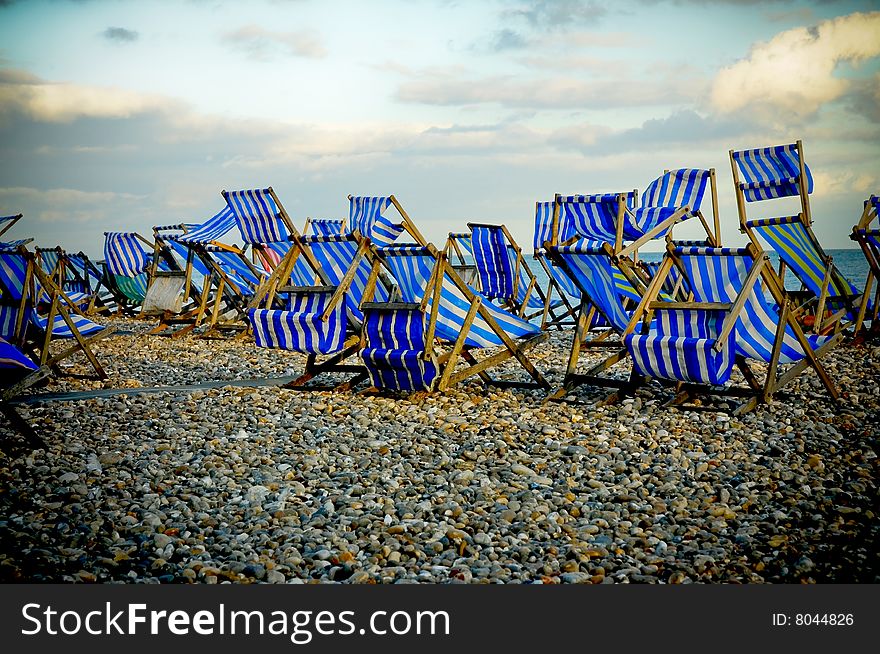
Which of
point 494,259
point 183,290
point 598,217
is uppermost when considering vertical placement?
point 598,217

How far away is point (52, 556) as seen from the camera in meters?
3.29

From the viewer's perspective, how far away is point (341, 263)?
698cm

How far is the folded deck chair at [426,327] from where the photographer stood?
20.1 ft

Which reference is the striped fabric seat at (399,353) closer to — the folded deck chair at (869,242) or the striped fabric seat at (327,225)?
the folded deck chair at (869,242)

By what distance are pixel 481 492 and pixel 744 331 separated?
253 cm

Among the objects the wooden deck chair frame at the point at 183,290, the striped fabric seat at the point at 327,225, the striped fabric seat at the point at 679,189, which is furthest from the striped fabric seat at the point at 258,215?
the striped fabric seat at the point at 327,225

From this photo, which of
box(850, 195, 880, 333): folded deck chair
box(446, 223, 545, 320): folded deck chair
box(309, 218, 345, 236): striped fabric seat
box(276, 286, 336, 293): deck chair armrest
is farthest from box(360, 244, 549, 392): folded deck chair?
box(309, 218, 345, 236): striped fabric seat

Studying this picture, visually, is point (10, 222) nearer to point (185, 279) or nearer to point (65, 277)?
point (185, 279)

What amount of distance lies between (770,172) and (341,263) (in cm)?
384

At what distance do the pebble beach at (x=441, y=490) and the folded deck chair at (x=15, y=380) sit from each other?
0.12 meters

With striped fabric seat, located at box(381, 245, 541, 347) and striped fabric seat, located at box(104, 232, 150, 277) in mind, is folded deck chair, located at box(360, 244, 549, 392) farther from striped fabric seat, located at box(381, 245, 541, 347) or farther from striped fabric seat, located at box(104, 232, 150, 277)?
striped fabric seat, located at box(104, 232, 150, 277)

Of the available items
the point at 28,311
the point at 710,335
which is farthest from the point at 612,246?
the point at 28,311

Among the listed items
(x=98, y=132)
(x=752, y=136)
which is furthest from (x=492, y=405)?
(x=752, y=136)

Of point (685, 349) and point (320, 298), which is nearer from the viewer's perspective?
point (685, 349)
